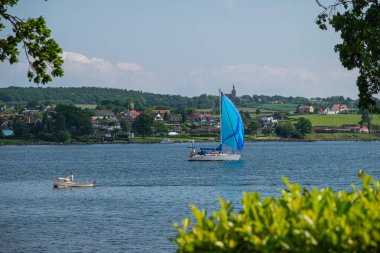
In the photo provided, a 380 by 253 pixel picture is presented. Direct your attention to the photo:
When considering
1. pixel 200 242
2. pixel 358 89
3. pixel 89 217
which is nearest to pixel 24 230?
pixel 89 217

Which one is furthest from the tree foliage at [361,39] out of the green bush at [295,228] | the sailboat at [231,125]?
the sailboat at [231,125]

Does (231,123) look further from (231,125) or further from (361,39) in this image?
(361,39)

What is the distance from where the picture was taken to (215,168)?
12681 cm

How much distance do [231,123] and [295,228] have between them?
404ft

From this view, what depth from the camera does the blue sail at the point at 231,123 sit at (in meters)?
135

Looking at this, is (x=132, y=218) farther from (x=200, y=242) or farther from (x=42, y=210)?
(x=200, y=242)

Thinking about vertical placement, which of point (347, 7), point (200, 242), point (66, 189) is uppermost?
point (347, 7)

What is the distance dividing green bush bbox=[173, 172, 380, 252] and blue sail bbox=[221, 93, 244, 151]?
12161cm

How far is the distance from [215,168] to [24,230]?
2933 inches

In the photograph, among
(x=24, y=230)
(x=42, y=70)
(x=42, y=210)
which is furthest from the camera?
(x=42, y=210)

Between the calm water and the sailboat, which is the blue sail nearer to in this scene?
the sailboat

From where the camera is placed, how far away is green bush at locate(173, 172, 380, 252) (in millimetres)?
12328

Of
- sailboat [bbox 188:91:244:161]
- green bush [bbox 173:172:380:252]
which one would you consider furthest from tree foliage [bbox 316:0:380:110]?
sailboat [bbox 188:91:244:161]

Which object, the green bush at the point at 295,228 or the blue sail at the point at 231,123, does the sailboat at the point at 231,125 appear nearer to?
the blue sail at the point at 231,123
